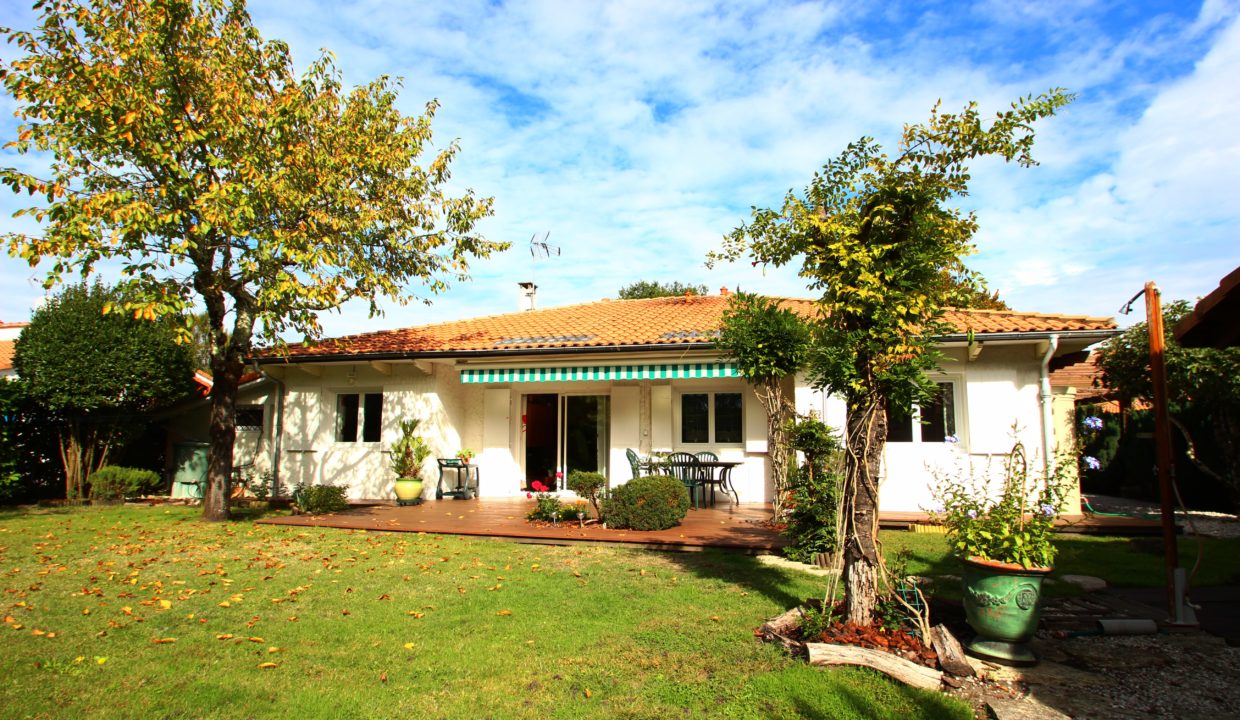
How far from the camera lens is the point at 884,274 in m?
6.39

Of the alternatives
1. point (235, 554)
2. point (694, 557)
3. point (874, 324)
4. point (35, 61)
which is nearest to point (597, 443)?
point (694, 557)

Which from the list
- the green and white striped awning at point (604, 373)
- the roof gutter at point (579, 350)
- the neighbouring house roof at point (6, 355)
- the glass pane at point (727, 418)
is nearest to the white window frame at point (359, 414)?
the roof gutter at point (579, 350)

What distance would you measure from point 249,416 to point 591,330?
10.8 metres

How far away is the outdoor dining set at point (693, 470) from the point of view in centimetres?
1561

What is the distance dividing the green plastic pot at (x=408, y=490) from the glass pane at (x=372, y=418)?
2.58 meters

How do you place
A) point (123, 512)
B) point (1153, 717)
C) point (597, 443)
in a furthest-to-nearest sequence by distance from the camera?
point (597, 443) → point (123, 512) → point (1153, 717)

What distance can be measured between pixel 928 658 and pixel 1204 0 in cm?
875

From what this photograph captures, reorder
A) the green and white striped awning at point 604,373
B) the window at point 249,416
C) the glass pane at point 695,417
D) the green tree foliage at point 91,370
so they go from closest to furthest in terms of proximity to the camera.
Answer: the green and white striped awning at point 604,373, the green tree foliage at point 91,370, the glass pane at point 695,417, the window at point 249,416

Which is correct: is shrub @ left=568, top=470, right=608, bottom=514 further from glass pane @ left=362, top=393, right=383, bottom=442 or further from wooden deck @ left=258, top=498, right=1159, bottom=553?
glass pane @ left=362, top=393, right=383, bottom=442

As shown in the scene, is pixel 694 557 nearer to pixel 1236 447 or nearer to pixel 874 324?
pixel 874 324

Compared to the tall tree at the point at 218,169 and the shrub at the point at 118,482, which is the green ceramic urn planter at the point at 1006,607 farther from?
the shrub at the point at 118,482

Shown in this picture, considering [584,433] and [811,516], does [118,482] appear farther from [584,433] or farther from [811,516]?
[811,516]

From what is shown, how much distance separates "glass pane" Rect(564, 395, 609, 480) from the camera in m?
18.9

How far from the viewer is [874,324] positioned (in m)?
6.50
